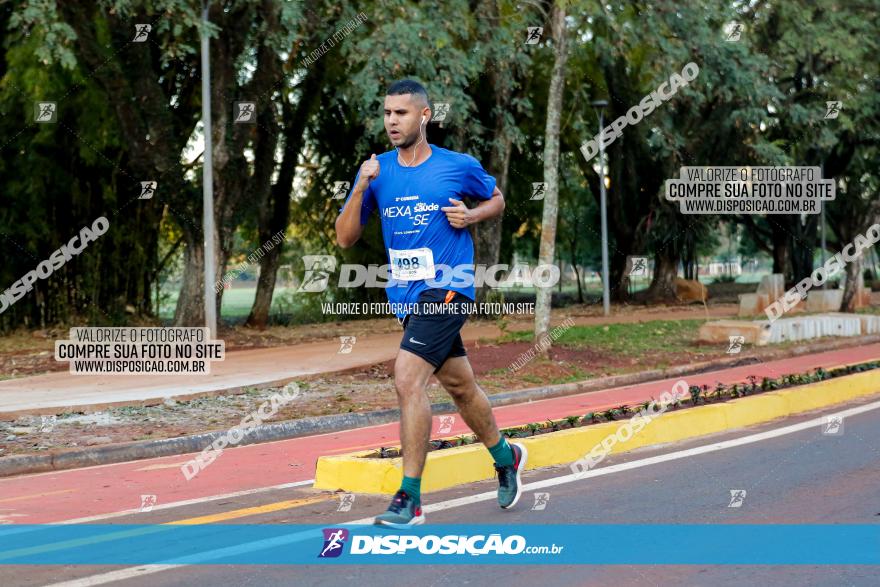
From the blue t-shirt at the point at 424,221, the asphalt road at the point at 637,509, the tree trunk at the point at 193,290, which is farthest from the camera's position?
the tree trunk at the point at 193,290

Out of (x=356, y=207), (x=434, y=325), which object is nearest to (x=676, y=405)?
(x=434, y=325)

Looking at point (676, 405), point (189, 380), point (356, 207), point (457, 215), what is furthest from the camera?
point (189, 380)

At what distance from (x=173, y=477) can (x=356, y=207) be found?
334cm

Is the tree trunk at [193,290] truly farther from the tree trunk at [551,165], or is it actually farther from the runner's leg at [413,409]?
the runner's leg at [413,409]

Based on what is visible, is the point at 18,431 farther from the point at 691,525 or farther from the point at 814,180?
the point at 814,180

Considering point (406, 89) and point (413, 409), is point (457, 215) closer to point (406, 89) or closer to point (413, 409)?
point (406, 89)

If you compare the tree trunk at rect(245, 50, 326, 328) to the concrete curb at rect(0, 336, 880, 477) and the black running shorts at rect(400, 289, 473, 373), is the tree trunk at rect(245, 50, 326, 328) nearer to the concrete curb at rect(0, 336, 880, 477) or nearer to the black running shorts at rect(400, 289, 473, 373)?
the concrete curb at rect(0, 336, 880, 477)

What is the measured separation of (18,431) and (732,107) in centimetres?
2395

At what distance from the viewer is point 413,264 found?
244 inches

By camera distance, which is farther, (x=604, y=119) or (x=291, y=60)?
(x=604, y=119)

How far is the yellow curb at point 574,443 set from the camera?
7.29m

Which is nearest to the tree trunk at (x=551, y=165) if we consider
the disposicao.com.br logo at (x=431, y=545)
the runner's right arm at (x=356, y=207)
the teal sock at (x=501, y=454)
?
the teal sock at (x=501, y=454)

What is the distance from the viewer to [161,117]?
67.6ft

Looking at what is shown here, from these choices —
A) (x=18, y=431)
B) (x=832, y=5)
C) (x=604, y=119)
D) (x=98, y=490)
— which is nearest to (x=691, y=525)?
(x=98, y=490)
